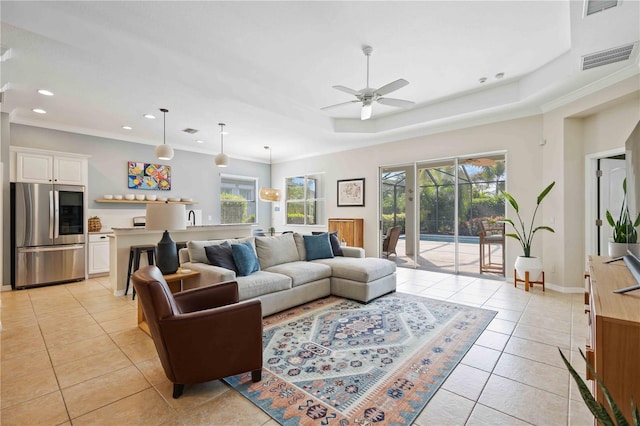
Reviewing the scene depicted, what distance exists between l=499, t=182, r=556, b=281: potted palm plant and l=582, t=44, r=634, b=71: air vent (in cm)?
168

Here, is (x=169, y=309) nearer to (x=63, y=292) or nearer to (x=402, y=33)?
(x=402, y=33)

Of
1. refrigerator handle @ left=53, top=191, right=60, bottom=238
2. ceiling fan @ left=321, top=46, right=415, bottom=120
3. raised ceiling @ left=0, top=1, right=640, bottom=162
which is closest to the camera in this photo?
raised ceiling @ left=0, top=1, right=640, bottom=162

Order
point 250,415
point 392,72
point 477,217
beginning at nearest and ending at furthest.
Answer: point 250,415 → point 392,72 → point 477,217

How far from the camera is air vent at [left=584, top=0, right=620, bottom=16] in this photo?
2332mm

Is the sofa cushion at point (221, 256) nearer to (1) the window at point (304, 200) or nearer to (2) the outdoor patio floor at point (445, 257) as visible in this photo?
(2) the outdoor patio floor at point (445, 257)

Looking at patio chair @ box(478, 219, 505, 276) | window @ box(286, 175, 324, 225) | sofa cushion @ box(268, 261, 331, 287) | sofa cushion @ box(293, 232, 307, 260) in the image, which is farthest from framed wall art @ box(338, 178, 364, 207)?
sofa cushion @ box(268, 261, 331, 287)

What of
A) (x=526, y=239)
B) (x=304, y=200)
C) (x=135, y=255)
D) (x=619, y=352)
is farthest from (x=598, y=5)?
(x=304, y=200)

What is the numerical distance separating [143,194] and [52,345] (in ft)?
14.1

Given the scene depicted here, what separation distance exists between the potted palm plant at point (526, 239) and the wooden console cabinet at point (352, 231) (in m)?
2.98

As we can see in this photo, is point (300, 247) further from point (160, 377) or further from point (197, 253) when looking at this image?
point (160, 377)

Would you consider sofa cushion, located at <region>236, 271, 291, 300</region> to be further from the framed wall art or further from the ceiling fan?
the framed wall art

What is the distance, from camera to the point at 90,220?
5562mm

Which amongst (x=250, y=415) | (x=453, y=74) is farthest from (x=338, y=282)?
(x=453, y=74)

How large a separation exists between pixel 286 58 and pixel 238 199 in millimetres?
5503
